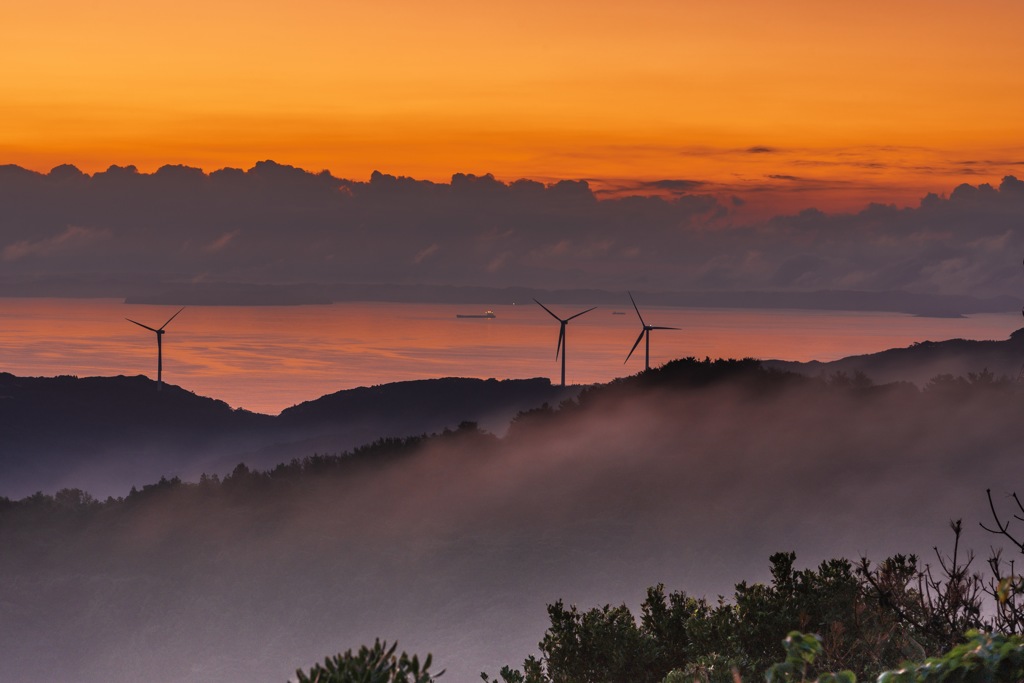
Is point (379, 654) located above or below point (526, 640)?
above

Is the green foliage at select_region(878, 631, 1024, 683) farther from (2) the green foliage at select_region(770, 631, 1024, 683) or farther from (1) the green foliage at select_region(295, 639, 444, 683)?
(1) the green foliage at select_region(295, 639, 444, 683)

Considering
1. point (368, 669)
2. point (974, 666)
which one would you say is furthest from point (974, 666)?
point (368, 669)

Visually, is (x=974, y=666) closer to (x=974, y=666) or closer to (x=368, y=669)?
(x=974, y=666)

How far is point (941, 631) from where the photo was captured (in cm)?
2514

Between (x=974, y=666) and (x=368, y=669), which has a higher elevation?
(x=368, y=669)

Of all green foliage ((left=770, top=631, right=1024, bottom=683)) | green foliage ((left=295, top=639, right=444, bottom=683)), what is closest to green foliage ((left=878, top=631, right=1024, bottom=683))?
green foliage ((left=770, top=631, right=1024, bottom=683))

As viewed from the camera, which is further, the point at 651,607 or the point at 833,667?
the point at 651,607

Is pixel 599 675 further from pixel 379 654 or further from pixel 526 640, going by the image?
pixel 526 640

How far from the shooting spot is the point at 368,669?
13.4 meters

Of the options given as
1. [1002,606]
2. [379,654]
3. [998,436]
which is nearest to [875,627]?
[1002,606]

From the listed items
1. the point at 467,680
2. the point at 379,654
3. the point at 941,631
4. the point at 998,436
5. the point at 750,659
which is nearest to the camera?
the point at 379,654

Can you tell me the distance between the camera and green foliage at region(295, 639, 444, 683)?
13.4m

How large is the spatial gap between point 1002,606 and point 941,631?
10.6ft

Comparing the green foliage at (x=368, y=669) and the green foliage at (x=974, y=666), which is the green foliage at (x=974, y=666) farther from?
the green foliage at (x=368, y=669)
